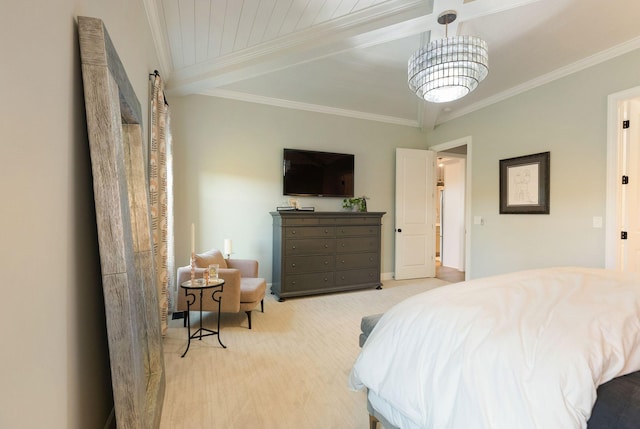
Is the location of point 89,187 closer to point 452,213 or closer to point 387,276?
point 387,276

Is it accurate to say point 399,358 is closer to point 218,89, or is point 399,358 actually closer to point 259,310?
point 259,310

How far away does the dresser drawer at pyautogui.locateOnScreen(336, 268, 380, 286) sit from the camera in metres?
4.47

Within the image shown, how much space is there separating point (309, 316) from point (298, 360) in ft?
3.43

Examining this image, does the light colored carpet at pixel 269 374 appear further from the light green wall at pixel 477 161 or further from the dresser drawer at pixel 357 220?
the light green wall at pixel 477 161

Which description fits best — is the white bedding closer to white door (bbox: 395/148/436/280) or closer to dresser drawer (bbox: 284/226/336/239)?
dresser drawer (bbox: 284/226/336/239)

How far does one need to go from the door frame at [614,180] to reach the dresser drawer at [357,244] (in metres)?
2.66

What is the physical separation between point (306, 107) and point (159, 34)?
237 cm

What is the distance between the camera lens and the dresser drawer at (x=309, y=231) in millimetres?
4109

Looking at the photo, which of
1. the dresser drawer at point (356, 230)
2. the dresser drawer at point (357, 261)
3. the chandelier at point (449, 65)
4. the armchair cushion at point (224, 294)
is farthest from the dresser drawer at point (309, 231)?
the chandelier at point (449, 65)

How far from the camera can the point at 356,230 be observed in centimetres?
457

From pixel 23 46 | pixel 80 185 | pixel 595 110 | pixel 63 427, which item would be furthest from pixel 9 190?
pixel 595 110

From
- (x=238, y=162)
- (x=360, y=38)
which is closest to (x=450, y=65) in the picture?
(x=360, y=38)

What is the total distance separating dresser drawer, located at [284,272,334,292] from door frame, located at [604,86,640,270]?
125 inches

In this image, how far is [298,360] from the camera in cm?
246
